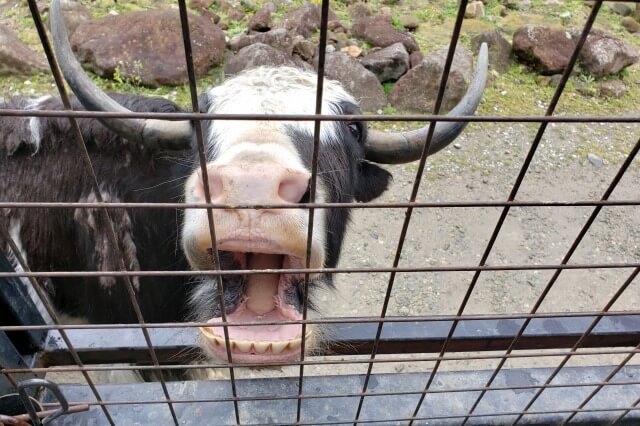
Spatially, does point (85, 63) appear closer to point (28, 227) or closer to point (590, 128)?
point (28, 227)

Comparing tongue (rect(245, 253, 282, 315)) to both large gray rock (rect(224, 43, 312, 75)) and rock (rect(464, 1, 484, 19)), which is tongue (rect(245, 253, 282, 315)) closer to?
large gray rock (rect(224, 43, 312, 75))

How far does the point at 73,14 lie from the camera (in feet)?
21.5

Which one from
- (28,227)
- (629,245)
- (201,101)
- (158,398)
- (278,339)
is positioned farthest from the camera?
(629,245)

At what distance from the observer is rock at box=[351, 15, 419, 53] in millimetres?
6508

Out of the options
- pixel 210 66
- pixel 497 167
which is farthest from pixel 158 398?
pixel 210 66

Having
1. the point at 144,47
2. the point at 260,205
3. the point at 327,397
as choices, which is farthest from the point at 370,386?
the point at 144,47

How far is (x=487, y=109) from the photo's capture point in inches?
236

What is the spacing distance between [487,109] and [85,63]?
4758 millimetres

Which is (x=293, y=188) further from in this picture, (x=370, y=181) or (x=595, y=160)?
(x=595, y=160)

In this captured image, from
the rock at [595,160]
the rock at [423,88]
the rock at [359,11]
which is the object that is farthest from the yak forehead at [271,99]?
the rock at [359,11]

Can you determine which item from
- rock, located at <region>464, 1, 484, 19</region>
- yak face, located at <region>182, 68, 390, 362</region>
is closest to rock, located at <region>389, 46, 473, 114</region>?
rock, located at <region>464, 1, 484, 19</region>

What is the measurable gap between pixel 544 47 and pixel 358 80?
9.27 ft

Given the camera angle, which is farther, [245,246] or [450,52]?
[245,246]

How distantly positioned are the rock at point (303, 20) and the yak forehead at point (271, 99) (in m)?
4.55
